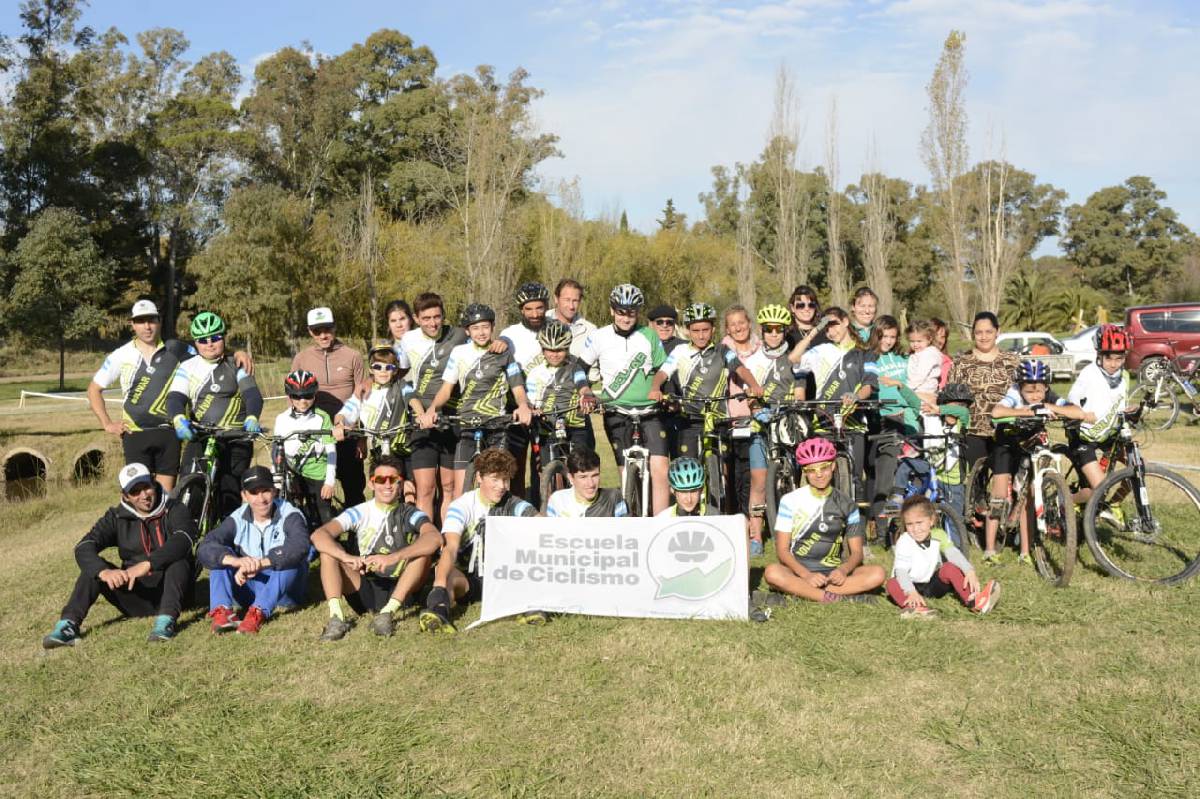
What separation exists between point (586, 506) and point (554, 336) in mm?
1501

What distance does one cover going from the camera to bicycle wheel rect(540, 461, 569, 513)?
7254 mm

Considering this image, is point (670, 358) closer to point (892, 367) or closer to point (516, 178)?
point (892, 367)

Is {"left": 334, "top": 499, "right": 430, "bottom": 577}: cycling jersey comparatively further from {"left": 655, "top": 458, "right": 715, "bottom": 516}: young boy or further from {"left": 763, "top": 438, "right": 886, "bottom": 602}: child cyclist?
{"left": 763, "top": 438, "right": 886, "bottom": 602}: child cyclist

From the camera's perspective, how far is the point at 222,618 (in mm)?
6219

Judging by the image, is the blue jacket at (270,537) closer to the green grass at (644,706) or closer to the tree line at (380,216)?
the green grass at (644,706)

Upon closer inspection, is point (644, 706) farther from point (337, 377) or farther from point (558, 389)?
point (337, 377)

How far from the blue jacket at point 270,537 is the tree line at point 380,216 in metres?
20.4

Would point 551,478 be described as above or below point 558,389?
below

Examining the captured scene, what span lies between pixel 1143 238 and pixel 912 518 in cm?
5676

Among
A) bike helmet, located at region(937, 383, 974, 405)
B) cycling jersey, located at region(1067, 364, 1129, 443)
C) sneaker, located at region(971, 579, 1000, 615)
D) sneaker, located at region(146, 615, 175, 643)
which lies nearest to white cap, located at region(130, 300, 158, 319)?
sneaker, located at region(146, 615, 175, 643)

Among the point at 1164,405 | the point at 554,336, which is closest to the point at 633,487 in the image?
the point at 554,336

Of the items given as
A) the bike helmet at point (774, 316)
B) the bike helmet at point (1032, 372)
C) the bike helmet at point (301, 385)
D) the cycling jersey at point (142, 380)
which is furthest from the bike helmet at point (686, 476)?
the cycling jersey at point (142, 380)

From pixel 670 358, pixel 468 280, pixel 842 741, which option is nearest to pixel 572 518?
pixel 670 358

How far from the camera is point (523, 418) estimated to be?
7094mm
